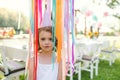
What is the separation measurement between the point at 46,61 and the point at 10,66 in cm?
167

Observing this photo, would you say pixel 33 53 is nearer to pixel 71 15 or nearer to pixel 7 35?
pixel 71 15

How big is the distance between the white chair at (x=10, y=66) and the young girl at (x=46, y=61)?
1.56 meters

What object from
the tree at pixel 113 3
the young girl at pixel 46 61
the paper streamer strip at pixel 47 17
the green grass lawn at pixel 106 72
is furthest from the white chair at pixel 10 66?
the tree at pixel 113 3

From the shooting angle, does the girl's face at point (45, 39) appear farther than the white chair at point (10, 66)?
No

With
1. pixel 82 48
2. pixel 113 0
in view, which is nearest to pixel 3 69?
pixel 82 48

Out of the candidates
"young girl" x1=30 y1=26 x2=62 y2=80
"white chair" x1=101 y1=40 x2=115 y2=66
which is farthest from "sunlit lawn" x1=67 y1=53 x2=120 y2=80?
"young girl" x1=30 y1=26 x2=62 y2=80

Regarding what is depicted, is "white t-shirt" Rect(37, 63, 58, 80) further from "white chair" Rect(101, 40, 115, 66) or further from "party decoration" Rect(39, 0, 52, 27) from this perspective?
"white chair" Rect(101, 40, 115, 66)

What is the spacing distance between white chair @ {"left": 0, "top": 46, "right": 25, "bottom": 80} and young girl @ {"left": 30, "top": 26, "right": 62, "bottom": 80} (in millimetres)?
1565

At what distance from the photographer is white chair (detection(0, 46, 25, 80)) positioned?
113 inches

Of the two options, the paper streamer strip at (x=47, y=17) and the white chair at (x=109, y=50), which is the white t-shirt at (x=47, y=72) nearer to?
the paper streamer strip at (x=47, y=17)

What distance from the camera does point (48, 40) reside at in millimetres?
1321

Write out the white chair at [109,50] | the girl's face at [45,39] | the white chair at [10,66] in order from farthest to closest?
the white chair at [109,50], the white chair at [10,66], the girl's face at [45,39]

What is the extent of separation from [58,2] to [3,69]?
205 centimetres

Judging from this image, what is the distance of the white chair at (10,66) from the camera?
2.88 metres
